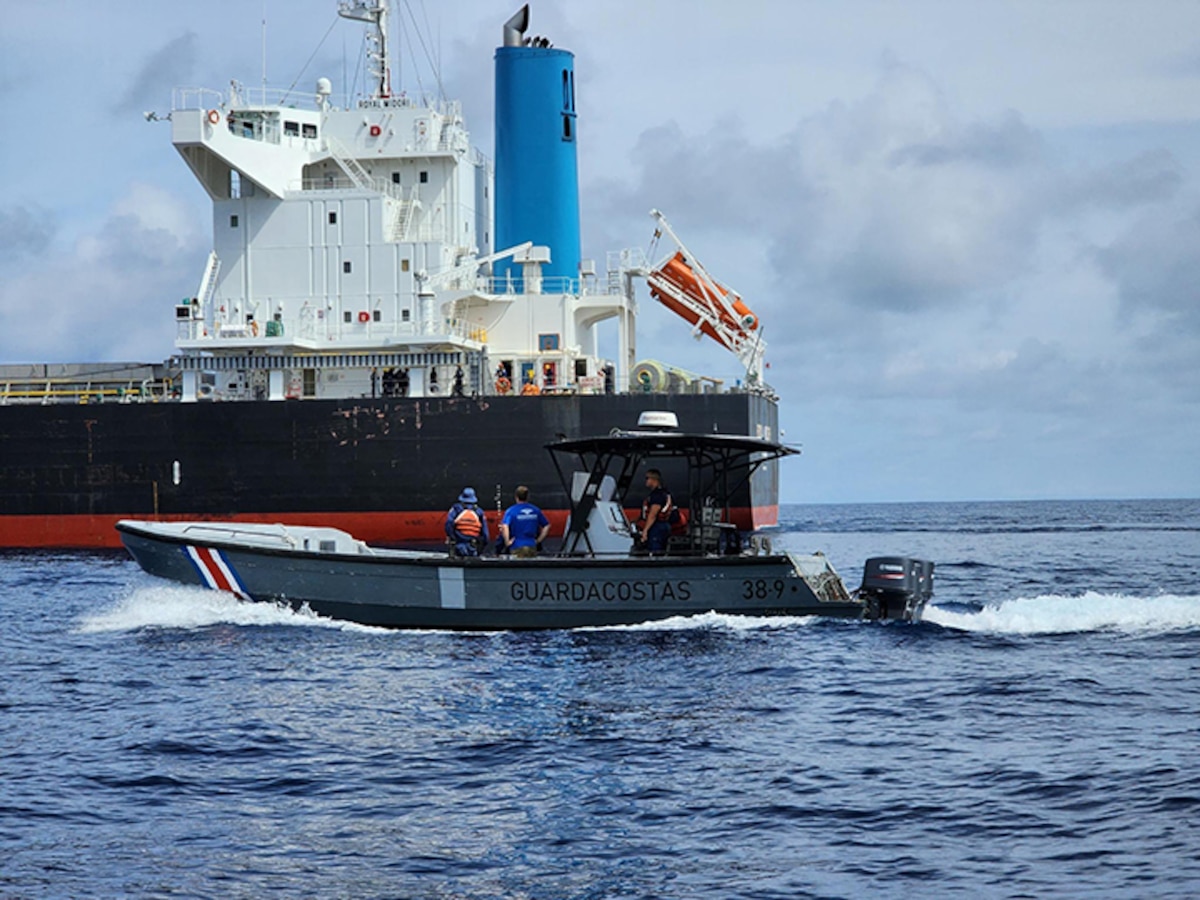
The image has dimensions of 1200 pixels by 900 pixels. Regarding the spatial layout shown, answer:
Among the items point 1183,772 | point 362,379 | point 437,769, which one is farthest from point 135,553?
point 362,379

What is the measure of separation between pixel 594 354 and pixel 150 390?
12342mm

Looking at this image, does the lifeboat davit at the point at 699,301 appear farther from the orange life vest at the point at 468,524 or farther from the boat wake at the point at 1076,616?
the orange life vest at the point at 468,524

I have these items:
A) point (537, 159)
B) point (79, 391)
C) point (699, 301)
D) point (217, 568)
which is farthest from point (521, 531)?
point (79, 391)

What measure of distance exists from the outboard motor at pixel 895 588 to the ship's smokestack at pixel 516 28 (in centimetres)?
2710

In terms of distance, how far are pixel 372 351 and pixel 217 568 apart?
20.9 m

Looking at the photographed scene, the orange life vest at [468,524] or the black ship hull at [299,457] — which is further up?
the black ship hull at [299,457]

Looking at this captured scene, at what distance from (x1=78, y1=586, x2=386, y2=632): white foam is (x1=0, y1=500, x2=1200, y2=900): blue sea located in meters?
0.04

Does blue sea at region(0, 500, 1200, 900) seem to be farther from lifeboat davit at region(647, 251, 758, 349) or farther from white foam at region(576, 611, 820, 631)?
lifeboat davit at region(647, 251, 758, 349)

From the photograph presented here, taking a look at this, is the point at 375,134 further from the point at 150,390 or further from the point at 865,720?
the point at 865,720

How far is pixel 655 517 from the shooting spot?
18.0 m

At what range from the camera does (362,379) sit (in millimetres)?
39438

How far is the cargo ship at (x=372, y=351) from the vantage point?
3688cm

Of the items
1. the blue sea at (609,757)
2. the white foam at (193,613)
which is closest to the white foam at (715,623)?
the blue sea at (609,757)

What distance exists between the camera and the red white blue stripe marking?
18.7m
